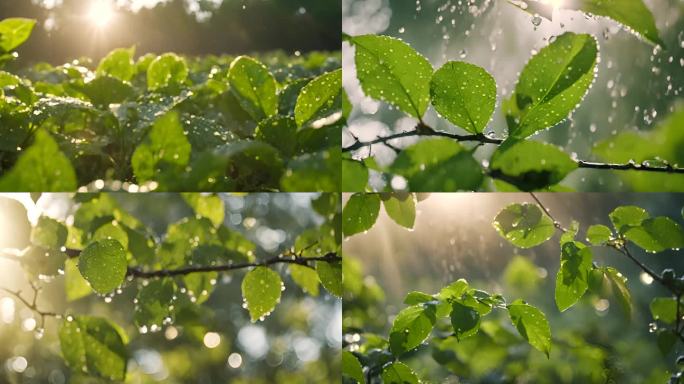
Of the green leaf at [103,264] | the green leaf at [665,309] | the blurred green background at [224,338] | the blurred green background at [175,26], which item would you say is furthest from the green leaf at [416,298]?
the blurred green background at [175,26]

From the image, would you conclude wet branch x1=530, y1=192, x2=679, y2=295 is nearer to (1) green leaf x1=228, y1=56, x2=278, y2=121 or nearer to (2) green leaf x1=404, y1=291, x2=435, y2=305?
(2) green leaf x1=404, y1=291, x2=435, y2=305

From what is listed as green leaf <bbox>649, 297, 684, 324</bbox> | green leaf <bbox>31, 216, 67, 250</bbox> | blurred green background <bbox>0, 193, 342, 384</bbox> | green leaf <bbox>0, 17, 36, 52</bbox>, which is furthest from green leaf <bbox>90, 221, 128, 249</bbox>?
green leaf <bbox>649, 297, 684, 324</bbox>

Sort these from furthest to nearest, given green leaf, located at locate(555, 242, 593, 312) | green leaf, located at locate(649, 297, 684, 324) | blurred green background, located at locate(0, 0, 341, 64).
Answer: blurred green background, located at locate(0, 0, 341, 64), green leaf, located at locate(649, 297, 684, 324), green leaf, located at locate(555, 242, 593, 312)

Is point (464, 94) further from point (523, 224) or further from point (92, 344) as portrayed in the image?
point (92, 344)

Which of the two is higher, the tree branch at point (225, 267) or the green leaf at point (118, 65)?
the green leaf at point (118, 65)

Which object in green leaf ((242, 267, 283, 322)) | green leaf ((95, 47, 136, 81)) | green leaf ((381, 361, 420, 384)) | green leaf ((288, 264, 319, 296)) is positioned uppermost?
green leaf ((95, 47, 136, 81))

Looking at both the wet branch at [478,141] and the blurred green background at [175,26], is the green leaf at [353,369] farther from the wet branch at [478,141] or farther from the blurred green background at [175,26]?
the blurred green background at [175,26]

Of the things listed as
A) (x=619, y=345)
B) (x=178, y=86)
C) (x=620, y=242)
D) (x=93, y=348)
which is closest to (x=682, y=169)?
(x=620, y=242)
